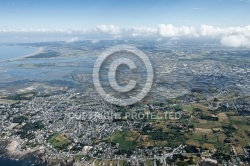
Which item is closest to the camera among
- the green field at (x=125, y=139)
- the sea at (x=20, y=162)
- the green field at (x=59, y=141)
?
the sea at (x=20, y=162)

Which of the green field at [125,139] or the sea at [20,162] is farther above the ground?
the green field at [125,139]

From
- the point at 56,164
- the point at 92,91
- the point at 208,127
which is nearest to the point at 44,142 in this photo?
the point at 56,164

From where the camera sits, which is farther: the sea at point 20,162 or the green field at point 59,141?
the green field at point 59,141

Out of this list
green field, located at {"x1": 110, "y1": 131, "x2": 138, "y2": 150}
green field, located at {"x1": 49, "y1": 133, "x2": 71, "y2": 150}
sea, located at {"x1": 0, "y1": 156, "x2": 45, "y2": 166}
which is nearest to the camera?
sea, located at {"x1": 0, "y1": 156, "x2": 45, "y2": 166}

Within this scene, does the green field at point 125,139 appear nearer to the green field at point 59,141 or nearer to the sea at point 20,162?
the green field at point 59,141

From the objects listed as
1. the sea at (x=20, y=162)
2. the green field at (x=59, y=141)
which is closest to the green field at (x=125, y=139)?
the green field at (x=59, y=141)

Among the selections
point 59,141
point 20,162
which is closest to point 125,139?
point 59,141

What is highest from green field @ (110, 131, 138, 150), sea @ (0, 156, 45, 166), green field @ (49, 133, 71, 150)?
green field @ (110, 131, 138, 150)

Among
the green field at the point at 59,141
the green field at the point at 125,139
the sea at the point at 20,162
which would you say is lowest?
the sea at the point at 20,162

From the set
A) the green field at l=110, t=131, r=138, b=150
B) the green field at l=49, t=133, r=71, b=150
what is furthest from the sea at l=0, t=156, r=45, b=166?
the green field at l=110, t=131, r=138, b=150

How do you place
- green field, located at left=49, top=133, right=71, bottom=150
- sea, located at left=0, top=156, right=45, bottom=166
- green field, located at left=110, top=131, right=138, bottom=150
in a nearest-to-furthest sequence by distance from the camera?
sea, located at left=0, top=156, right=45, bottom=166 < green field, located at left=110, top=131, right=138, bottom=150 < green field, located at left=49, top=133, right=71, bottom=150

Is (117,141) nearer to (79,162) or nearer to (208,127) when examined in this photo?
(79,162)

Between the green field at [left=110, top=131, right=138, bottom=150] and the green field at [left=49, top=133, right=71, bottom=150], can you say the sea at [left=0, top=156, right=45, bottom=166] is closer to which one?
the green field at [left=49, top=133, right=71, bottom=150]

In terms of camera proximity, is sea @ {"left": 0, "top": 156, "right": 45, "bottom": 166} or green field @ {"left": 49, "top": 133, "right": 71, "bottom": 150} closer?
sea @ {"left": 0, "top": 156, "right": 45, "bottom": 166}
